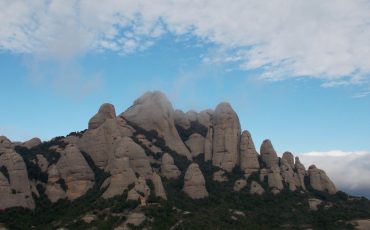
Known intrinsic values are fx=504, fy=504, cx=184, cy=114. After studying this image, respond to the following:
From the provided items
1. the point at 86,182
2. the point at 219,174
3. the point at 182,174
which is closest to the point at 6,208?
the point at 86,182

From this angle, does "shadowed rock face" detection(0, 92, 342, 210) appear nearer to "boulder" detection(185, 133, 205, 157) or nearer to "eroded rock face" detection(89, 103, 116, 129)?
"eroded rock face" detection(89, 103, 116, 129)

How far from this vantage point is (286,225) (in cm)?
8856

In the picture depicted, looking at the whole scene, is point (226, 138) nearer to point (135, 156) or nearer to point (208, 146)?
point (208, 146)

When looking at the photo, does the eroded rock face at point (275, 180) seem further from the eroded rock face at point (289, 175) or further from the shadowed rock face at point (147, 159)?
the eroded rock face at point (289, 175)

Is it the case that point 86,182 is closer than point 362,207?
Yes

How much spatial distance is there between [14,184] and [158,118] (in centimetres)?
4124

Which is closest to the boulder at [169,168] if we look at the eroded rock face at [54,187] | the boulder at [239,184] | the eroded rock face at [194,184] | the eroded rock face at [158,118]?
the eroded rock face at [194,184]

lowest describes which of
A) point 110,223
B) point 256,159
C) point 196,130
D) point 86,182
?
point 110,223

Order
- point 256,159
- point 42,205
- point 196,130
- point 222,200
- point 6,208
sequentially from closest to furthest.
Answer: point 6,208
point 42,205
point 222,200
point 256,159
point 196,130

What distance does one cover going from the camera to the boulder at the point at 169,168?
333ft

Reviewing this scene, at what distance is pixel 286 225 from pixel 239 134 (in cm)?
3116

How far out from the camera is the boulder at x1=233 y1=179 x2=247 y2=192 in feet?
335

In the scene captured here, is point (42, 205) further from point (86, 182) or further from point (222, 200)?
point (222, 200)

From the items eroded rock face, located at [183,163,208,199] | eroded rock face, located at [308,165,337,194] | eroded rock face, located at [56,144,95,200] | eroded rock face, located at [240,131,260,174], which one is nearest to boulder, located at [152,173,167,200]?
eroded rock face, located at [183,163,208,199]
